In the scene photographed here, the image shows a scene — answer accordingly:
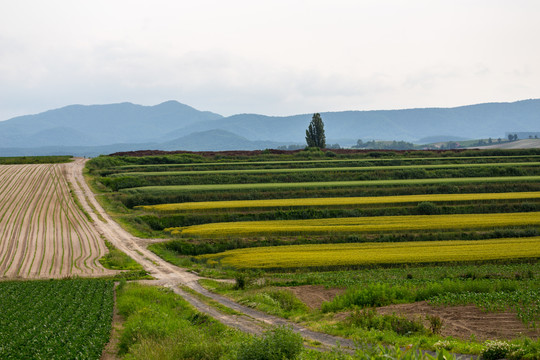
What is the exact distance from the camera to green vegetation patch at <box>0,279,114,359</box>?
16.7 meters

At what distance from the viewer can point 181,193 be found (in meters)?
62.4

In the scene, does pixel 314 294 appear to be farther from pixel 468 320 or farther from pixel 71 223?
pixel 71 223

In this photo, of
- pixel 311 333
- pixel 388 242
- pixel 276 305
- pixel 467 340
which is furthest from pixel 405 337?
pixel 388 242

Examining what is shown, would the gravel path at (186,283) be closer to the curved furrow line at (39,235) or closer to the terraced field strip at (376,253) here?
the terraced field strip at (376,253)

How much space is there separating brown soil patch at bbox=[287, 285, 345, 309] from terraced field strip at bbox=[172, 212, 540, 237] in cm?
1639

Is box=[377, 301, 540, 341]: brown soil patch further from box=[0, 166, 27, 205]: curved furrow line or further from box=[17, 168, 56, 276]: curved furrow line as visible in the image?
box=[0, 166, 27, 205]: curved furrow line

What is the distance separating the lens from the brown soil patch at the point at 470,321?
17062 millimetres

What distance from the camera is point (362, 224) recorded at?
4622cm

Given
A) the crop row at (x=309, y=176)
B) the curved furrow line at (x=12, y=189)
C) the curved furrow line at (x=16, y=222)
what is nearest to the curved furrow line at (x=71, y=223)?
the curved furrow line at (x=16, y=222)

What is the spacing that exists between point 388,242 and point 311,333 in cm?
2483

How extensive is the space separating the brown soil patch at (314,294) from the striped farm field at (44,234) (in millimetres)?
16175

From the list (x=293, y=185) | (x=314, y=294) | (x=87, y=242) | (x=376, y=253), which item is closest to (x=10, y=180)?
(x=87, y=242)

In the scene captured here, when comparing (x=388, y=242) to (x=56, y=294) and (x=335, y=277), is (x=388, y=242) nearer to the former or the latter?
(x=335, y=277)

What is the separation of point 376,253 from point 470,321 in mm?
17564
